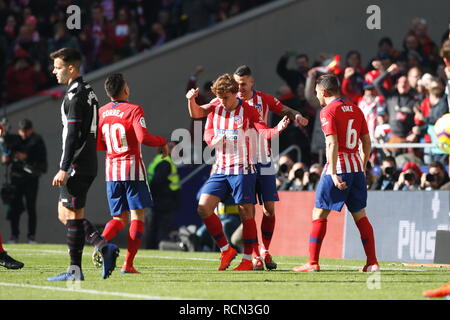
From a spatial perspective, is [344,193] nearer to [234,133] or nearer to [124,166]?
[234,133]

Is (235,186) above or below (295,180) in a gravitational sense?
below

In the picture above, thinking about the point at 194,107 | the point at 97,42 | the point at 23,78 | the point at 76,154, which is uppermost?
the point at 97,42

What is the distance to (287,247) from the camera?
16406 mm

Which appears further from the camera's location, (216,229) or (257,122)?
(216,229)

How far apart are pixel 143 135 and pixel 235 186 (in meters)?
1.44

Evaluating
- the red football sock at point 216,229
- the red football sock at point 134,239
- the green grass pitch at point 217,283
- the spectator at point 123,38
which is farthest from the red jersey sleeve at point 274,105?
the spectator at point 123,38

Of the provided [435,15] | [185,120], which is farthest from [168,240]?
[435,15]

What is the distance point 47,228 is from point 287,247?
7163mm

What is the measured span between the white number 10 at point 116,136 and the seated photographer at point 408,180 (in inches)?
209

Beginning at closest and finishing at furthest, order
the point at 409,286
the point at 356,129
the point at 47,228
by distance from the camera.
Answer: the point at 409,286, the point at 356,129, the point at 47,228

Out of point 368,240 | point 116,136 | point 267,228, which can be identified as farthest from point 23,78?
point 368,240

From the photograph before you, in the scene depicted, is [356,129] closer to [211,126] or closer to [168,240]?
[211,126]

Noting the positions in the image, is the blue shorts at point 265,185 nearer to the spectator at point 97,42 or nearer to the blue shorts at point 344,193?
the blue shorts at point 344,193

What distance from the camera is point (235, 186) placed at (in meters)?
11.5
